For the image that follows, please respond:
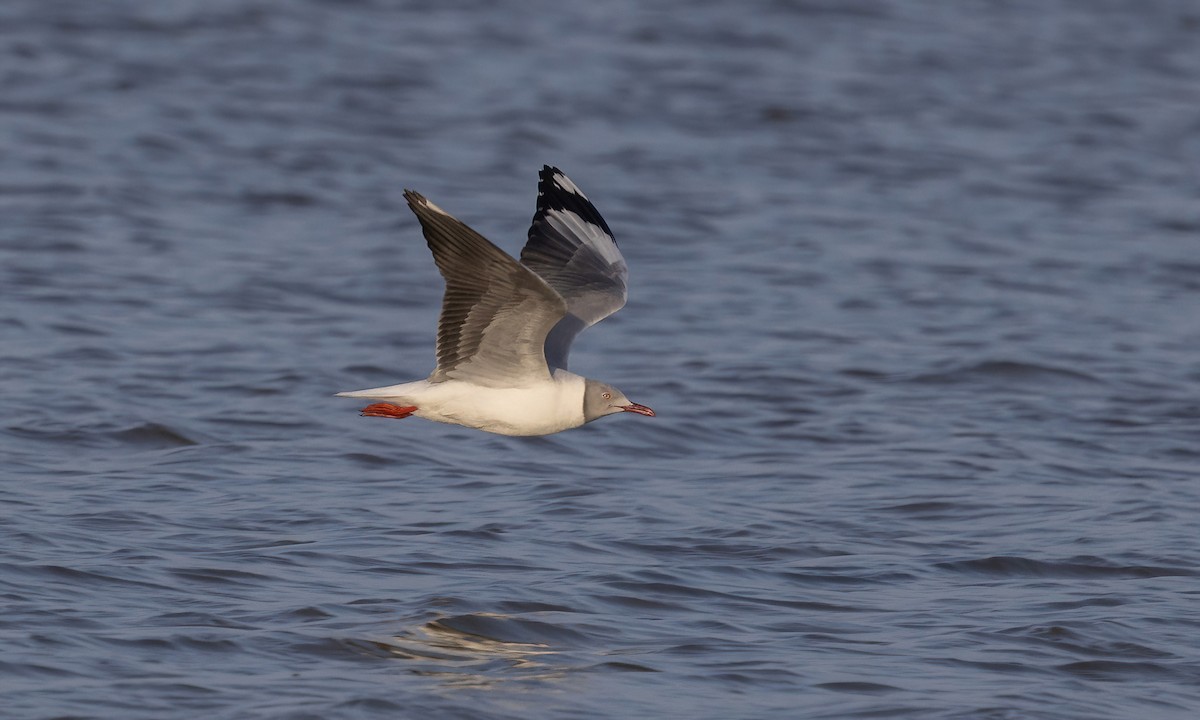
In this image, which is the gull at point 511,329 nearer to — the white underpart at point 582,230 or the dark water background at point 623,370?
the white underpart at point 582,230

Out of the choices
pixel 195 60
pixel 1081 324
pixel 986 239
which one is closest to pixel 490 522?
pixel 1081 324

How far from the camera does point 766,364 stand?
12.2 meters

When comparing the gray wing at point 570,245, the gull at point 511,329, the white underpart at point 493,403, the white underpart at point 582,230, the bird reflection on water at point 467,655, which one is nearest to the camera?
the bird reflection on water at point 467,655

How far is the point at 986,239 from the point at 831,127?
3900mm

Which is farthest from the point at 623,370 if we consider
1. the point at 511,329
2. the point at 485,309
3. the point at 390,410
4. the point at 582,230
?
the point at 485,309

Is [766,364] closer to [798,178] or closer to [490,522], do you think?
[490,522]

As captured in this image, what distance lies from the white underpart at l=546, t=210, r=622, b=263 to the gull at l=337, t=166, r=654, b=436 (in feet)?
0.04

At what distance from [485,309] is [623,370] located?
4.56m

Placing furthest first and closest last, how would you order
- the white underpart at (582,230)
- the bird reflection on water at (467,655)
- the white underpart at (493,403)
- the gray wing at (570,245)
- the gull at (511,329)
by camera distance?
the white underpart at (582,230) < the gray wing at (570,245) < the white underpart at (493,403) < the gull at (511,329) < the bird reflection on water at (467,655)

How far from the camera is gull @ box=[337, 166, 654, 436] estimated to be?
702cm

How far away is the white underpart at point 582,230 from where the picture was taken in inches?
355

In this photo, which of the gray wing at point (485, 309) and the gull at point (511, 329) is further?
the gull at point (511, 329)

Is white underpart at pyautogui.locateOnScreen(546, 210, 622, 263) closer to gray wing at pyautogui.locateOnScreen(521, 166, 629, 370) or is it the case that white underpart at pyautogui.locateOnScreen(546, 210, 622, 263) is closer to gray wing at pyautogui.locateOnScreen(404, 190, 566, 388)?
gray wing at pyautogui.locateOnScreen(521, 166, 629, 370)

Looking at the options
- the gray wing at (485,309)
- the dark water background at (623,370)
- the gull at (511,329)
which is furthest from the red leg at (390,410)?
the dark water background at (623,370)
